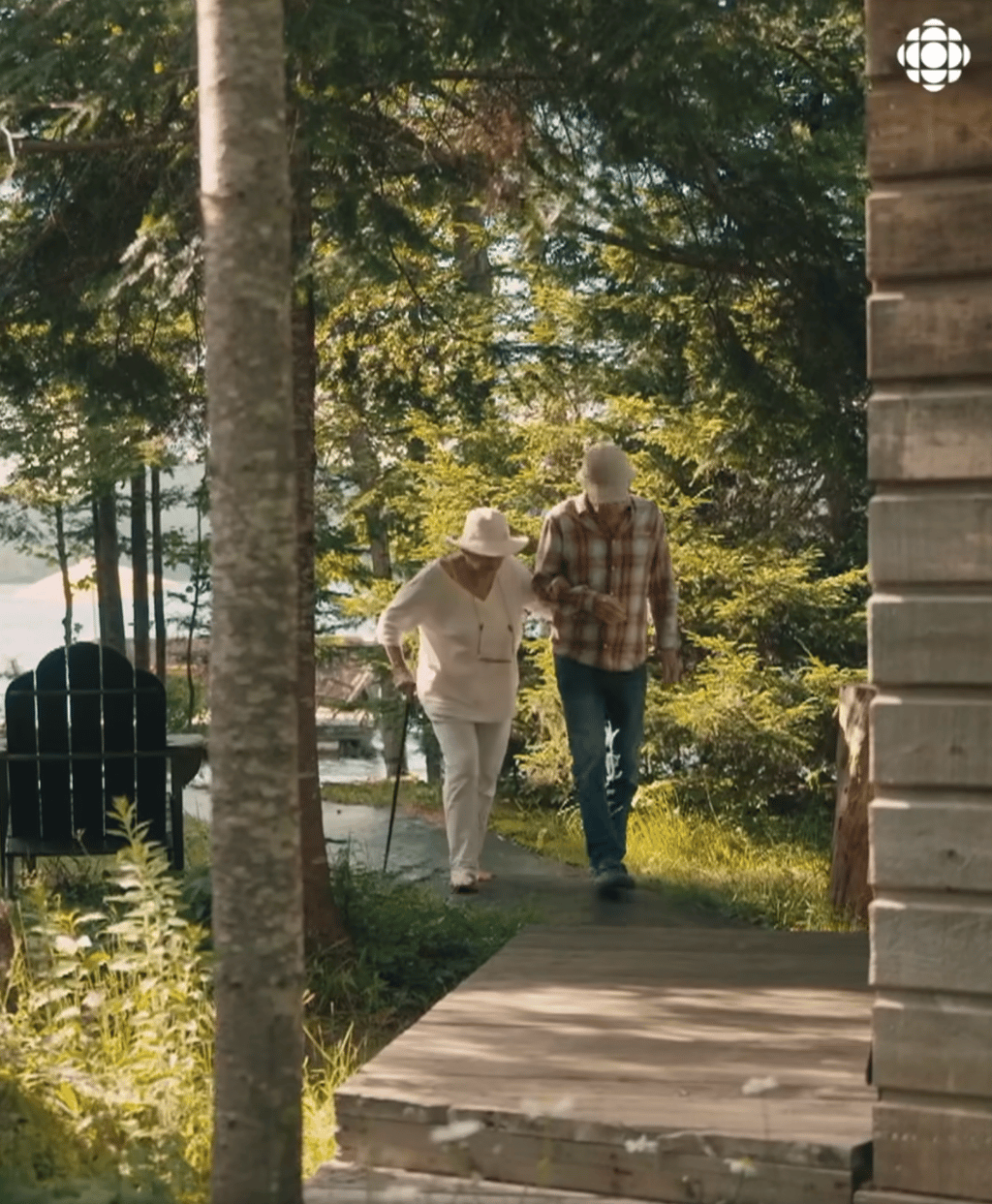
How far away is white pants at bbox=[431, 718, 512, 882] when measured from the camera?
10.7 meters

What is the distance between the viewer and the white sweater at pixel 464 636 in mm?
10656

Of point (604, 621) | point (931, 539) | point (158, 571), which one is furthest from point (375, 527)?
point (931, 539)

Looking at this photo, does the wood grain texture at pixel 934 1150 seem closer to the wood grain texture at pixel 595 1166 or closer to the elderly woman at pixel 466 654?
the wood grain texture at pixel 595 1166

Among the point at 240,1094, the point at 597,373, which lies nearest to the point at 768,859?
the point at 597,373

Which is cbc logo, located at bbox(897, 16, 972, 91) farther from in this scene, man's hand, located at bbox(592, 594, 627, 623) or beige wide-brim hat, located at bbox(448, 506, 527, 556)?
beige wide-brim hat, located at bbox(448, 506, 527, 556)

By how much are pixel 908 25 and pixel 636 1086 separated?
280 centimetres

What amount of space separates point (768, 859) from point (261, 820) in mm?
9386

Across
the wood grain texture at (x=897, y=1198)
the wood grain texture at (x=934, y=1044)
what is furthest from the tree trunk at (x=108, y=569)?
the wood grain texture at (x=934, y=1044)

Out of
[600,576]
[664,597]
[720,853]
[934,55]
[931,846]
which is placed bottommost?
[720,853]

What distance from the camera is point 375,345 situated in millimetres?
11047

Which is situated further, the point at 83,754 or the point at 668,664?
the point at 668,664

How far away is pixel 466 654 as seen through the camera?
10.7 m

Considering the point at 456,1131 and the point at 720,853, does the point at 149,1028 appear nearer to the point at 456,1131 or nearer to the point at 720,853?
the point at 456,1131

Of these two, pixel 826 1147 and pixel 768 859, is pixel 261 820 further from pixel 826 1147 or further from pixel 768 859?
pixel 768 859
